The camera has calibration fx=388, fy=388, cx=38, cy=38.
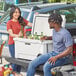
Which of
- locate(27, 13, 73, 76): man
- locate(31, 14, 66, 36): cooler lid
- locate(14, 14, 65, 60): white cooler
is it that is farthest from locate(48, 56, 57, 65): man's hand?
locate(31, 14, 66, 36): cooler lid

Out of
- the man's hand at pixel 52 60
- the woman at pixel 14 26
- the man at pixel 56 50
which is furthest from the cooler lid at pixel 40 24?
the man's hand at pixel 52 60

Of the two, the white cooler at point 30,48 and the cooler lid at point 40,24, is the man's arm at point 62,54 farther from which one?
the cooler lid at point 40,24

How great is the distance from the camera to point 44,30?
321 inches

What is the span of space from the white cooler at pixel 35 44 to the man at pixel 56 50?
0.29m

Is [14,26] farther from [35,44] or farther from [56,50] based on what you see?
[56,50]

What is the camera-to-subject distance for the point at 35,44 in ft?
24.3

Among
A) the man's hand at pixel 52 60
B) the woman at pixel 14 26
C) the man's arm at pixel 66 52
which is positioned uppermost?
the woman at pixel 14 26

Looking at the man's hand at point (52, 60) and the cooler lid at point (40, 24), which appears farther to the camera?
the cooler lid at point (40, 24)

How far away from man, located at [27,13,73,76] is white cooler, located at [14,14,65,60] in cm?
29

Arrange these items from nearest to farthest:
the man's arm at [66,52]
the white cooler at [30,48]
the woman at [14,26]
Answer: the man's arm at [66,52], the white cooler at [30,48], the woman at [14,26]

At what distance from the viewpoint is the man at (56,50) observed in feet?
21.9

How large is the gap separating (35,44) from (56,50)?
61cm

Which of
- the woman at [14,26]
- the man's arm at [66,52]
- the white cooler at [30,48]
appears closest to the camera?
A: the man's arm at [66,52]

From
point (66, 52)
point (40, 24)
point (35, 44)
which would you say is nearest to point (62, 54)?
point (66, 52)
